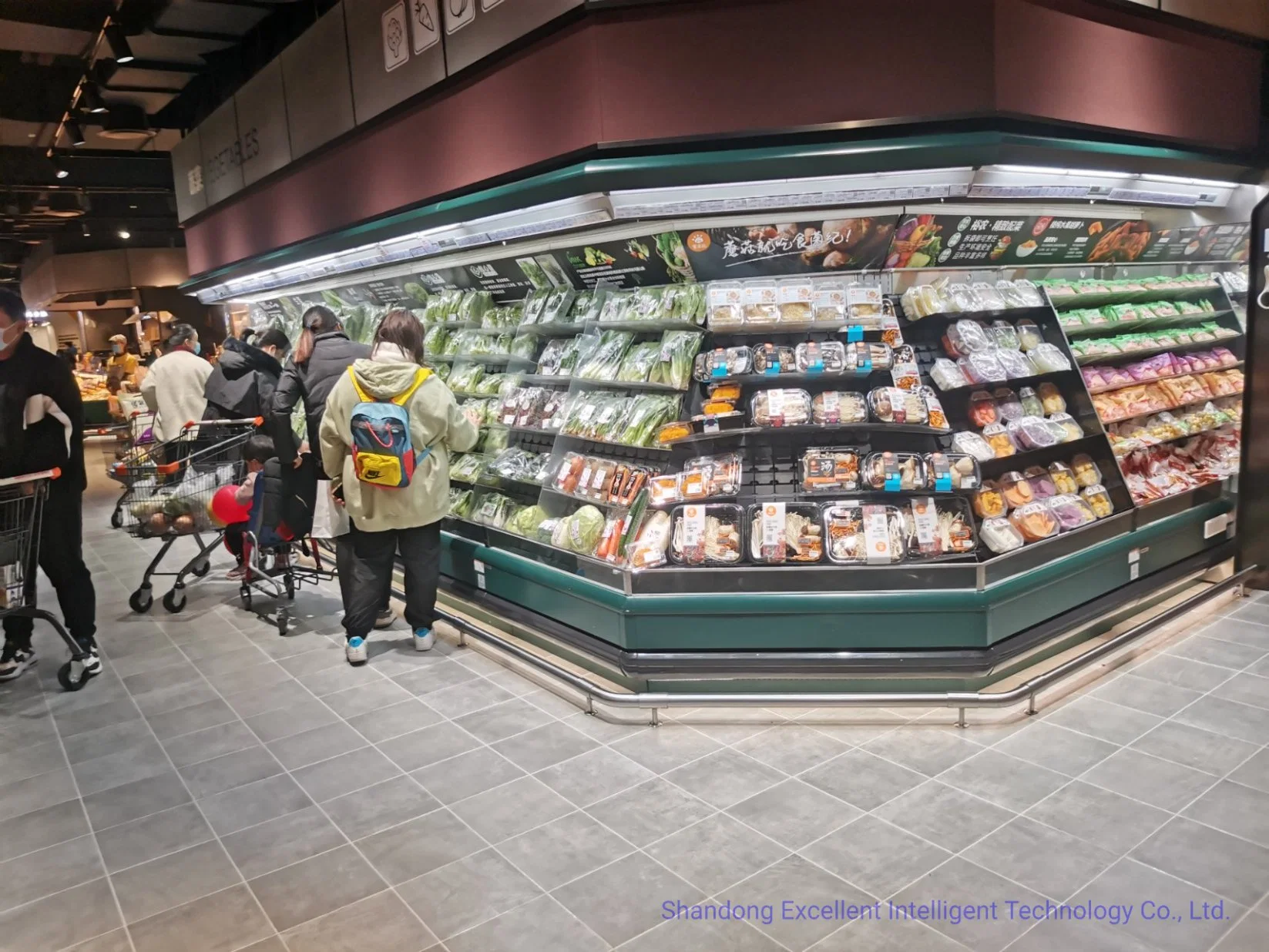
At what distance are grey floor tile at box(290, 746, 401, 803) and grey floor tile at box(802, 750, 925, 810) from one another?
66.4 inches

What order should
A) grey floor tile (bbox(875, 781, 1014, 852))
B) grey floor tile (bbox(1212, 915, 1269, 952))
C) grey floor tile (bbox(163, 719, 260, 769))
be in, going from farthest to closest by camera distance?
grey floor tile (bbox(163, 719, 260, 769))
grey floor tile (bbox(875, 781, 1014, 852))
grey floor tile (bbox(1212, 915, 1269, 952))

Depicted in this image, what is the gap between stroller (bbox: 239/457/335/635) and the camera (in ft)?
18.7

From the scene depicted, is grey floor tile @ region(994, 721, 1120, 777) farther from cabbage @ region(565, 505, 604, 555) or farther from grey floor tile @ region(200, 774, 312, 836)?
grey floor tile @ region(200, 774, 312, 836)

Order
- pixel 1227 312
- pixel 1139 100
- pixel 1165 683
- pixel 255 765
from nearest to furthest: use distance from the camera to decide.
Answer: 1. pixel 255 765
2. pixel 1165 683
3. pixel 1139 100
4. pixel 1227 312

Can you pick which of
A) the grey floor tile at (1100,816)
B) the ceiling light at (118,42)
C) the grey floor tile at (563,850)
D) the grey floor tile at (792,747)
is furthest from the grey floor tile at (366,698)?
the ceiling light at (118,42)

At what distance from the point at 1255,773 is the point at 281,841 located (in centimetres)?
353

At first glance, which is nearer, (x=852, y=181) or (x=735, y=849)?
(x=735, y=849)

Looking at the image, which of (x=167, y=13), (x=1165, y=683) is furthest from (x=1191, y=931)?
(x=167, y=13)

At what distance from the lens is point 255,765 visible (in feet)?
12.1

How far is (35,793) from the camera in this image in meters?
3.58

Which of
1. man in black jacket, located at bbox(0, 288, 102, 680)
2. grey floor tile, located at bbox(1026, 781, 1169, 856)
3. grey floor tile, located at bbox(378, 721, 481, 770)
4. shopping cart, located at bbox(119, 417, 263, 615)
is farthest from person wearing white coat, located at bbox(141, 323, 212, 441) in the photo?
grey floor tile, located at bbox(1026, 781, 1169, 856)

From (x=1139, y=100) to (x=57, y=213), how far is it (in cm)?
1775

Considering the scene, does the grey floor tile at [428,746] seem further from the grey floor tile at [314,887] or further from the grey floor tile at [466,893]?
the grey floor tile at [466,893]

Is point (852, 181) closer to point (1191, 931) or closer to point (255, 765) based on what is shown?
point (1191, 931)
